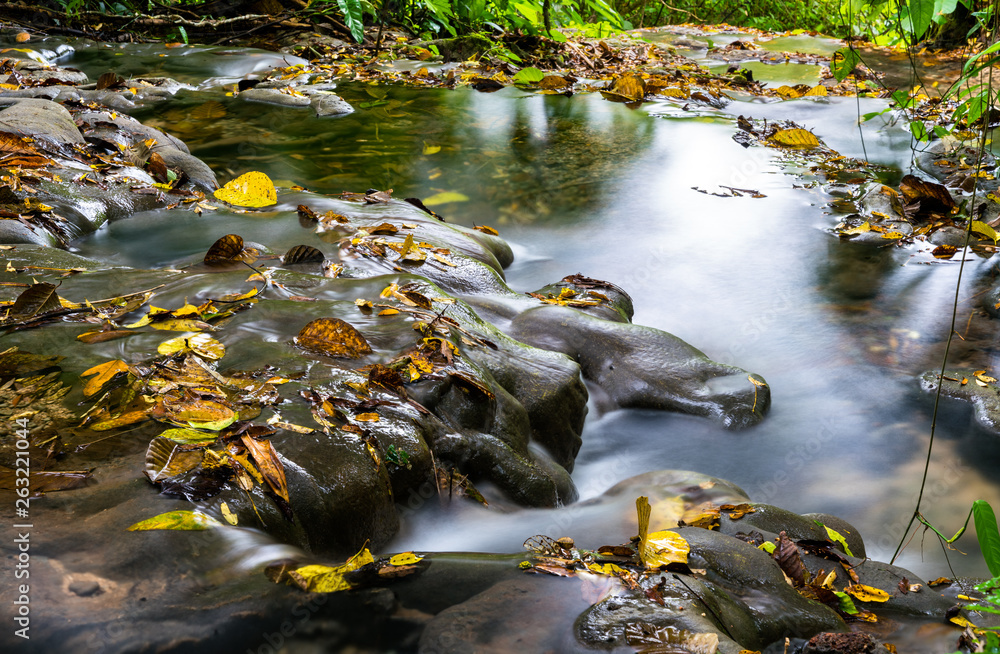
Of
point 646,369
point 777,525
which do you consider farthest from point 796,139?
point 777,525

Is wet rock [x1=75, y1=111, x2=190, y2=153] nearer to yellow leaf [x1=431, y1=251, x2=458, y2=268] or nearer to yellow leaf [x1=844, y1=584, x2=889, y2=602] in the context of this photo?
yellow leaf [x1=431, y1=251, x2=458, y2=268]

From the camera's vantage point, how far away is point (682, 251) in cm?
581

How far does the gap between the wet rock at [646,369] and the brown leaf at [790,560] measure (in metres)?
1.37

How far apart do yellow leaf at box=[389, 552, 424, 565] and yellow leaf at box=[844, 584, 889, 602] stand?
1420 millimetres

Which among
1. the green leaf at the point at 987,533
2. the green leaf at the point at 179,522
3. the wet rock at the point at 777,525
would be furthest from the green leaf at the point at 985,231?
the green leaf at the point at 179,522

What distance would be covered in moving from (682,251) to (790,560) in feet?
12.6

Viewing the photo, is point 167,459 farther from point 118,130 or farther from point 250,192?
point 118,130

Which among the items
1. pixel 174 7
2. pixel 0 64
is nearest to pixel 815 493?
pixel 0 64

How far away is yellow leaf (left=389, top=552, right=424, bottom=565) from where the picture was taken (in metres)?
1.78

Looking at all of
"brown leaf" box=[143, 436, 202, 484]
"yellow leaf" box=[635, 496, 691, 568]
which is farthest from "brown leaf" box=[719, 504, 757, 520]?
"brown leaf" box=[143, 436, 202, 484]

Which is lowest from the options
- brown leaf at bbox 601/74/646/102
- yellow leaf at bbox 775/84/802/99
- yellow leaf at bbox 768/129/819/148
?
yellow leaf at bbox 768/129/819/148

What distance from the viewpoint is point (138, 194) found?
4.86 meters

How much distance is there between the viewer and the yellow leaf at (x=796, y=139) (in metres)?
7.82

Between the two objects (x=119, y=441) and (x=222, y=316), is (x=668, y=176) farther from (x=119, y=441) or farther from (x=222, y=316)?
(x=119, y=441)
